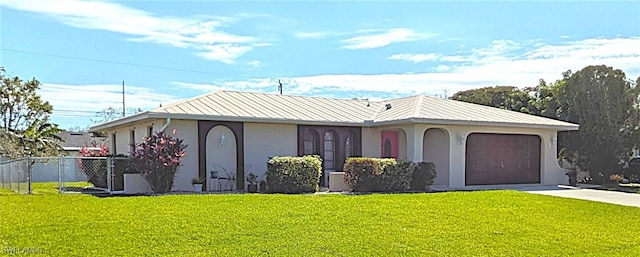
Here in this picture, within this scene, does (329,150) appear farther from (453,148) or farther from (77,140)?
(77,140)

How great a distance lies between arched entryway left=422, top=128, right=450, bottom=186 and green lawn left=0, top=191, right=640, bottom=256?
600 centimetres

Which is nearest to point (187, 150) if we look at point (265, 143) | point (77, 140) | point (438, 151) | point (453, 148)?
point (265, 143)

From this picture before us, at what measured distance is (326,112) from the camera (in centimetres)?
2088

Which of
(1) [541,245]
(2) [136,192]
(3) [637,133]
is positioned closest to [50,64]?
(2) [136,192]

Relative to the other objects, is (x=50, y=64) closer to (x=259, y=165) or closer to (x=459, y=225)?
(x=259, y=165)

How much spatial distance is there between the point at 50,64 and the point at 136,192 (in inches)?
331

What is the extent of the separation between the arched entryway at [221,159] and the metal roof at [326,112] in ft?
2.44

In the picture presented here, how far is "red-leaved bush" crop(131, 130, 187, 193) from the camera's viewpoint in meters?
15.7

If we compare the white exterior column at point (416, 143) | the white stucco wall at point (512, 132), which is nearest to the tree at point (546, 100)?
the white stucco wall at point (512, 132)

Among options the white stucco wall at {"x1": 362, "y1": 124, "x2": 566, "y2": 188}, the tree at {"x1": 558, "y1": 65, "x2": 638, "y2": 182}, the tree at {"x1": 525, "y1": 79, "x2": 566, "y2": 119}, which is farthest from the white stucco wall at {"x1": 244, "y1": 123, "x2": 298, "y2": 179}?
the tree at {"x1": 525, "y1": 79, "x2": 566, "y2": 119}

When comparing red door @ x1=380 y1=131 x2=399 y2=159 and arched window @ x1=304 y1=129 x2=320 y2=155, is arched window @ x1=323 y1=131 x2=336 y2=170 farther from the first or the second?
red door @ x1=380 y1=131 x2=399 y2=159

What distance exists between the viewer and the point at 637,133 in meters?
23.9

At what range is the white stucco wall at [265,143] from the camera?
1831 cm

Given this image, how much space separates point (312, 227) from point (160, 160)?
7.50 meters
